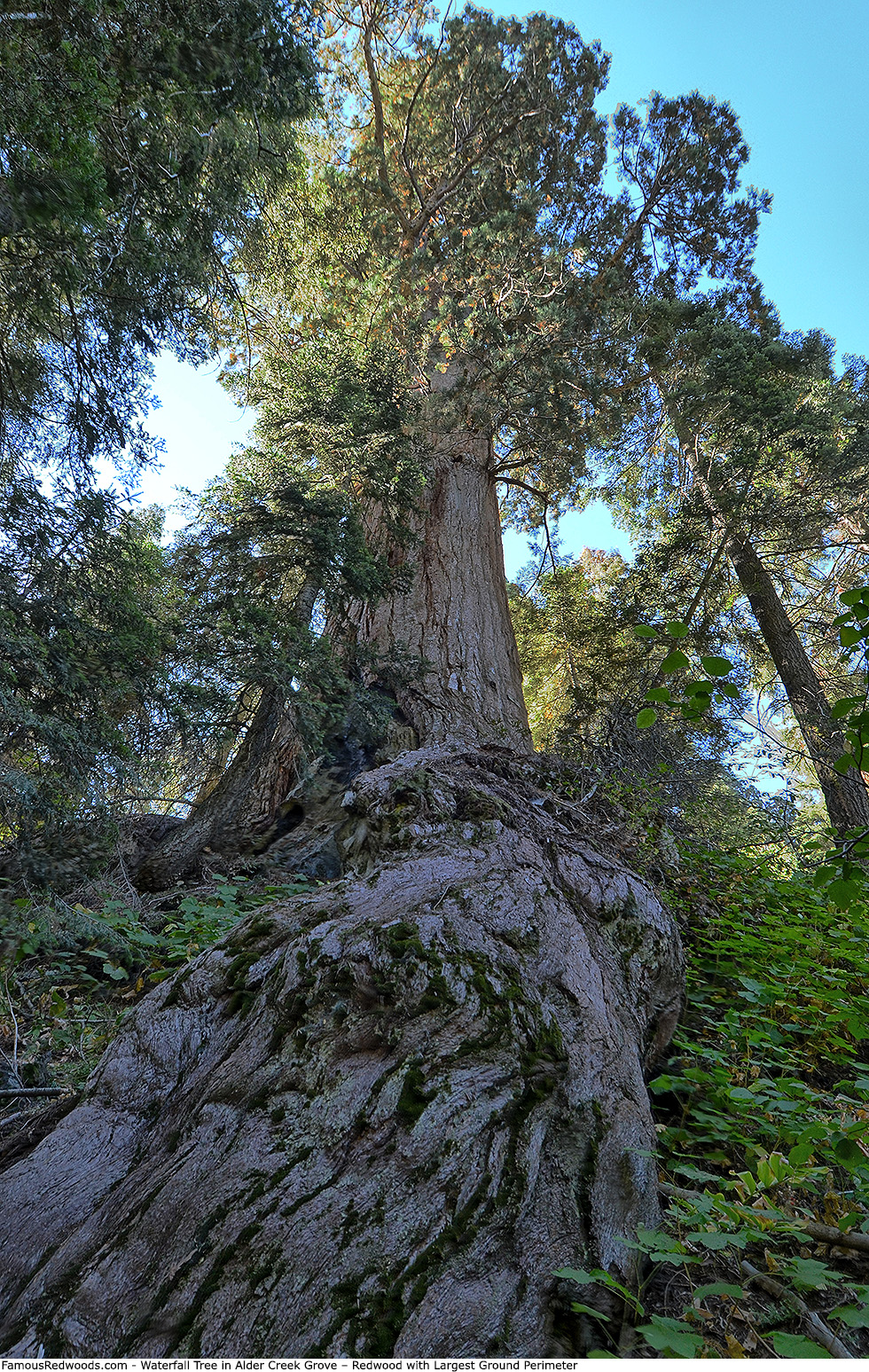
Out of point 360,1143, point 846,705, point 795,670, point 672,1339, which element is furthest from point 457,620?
point 672,1339

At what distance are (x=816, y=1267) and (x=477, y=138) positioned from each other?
10.7m

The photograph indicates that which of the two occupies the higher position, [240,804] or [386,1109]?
[240,804]

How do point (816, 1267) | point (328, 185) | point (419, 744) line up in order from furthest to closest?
point (328, 185), point (419, 744), point (816, 1267)

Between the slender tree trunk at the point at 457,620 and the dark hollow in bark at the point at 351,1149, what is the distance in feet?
7.27

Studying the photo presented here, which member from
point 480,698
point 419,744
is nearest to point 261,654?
point 419,744

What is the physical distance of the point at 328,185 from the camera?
26.5ft

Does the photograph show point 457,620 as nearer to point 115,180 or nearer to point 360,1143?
point 115,180

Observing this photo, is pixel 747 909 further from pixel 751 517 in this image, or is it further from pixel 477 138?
pixel 477 138

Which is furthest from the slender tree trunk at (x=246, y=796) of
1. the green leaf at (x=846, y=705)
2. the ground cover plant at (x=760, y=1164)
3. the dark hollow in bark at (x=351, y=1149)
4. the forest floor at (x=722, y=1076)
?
the green leaf at (x=846, y=705)

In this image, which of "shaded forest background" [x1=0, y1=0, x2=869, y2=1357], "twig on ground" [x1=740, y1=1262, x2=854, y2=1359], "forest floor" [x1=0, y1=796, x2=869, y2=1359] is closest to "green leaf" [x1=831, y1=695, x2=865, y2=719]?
"shaded forest background" [x1=0, y1=0, x2=869, y2=1357]

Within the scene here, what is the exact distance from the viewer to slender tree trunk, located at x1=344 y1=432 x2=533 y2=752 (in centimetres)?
541

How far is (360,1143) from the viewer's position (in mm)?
1699

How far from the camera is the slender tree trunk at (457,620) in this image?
5.41 metres

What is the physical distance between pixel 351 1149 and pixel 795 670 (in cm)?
801
